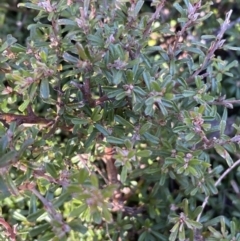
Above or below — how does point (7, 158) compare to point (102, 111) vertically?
above

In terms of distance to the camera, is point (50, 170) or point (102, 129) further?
point (102, 129)

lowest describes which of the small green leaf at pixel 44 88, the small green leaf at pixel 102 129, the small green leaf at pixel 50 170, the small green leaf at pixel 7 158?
the small green leaf at pixel 102 129

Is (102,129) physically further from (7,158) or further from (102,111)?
(7,158)

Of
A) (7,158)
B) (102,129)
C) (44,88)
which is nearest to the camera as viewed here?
(7,158)

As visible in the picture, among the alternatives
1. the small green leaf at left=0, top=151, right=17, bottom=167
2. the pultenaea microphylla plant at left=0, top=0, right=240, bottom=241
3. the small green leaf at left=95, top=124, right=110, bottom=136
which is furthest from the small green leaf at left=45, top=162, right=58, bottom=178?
the small green leaf at left=95, top=124, right=110, bottom=136

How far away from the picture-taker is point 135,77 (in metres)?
1.20

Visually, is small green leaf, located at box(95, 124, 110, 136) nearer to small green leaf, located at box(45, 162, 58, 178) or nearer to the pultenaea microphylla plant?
the pultenaea microphylla plant

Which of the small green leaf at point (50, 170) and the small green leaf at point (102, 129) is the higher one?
the small green leaf at point (50, 170)

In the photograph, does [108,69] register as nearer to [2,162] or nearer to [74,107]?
[74,107]

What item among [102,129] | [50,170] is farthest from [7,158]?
[102,129]

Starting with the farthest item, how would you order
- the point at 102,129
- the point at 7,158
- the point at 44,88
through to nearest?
the point at 102,129
the point at 44,88
the point at 7,158

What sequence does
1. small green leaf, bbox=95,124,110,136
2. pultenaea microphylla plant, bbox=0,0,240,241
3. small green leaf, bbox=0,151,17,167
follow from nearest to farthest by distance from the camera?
small green leaf, bbox=0,151,17,167 → pultenaea microphylla plant, bbox=0,0,240,241 → small green leaf, bbox=95,124,110,136

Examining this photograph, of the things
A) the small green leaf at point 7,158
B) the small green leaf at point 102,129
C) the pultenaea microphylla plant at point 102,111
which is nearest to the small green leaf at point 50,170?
the pultenaea microphylla plant at point 102,111

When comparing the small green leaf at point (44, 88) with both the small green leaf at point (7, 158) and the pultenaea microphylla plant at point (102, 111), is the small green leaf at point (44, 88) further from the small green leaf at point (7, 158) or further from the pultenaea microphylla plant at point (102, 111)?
the small green leaf at point (7, 158)
